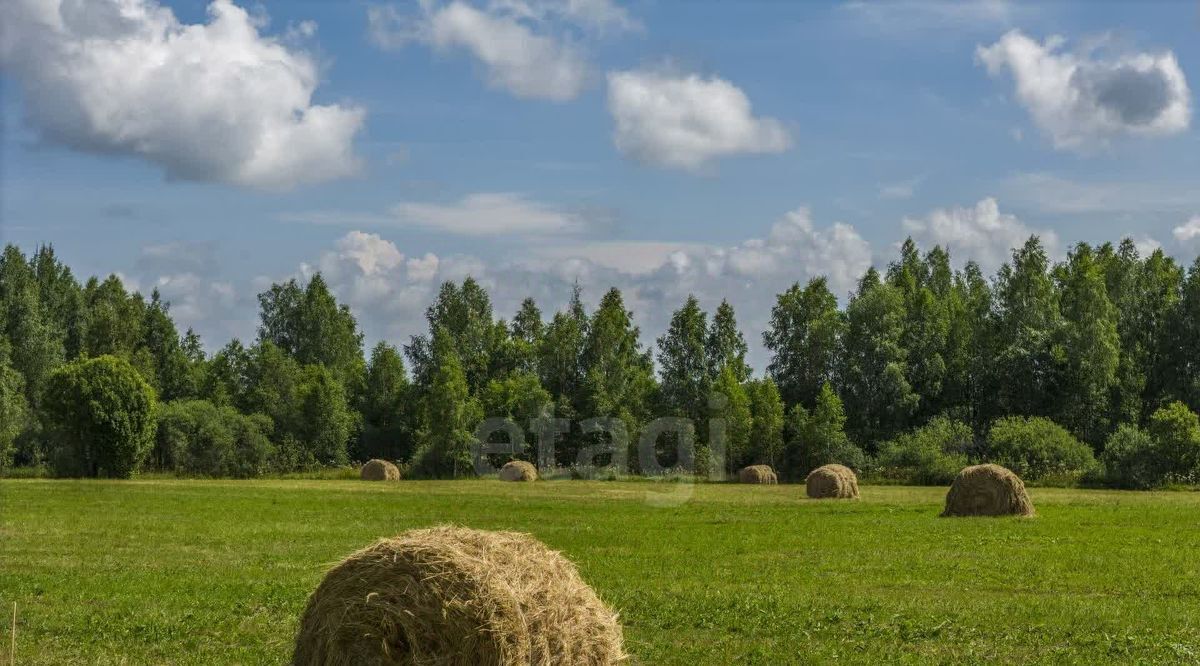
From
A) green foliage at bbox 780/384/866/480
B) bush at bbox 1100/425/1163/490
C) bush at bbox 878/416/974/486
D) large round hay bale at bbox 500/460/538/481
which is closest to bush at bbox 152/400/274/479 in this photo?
large round hay bale at bbox 500/460/538/481

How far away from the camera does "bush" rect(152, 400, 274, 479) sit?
84375mm

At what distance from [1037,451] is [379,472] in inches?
1584

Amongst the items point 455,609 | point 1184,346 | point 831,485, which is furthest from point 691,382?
point 455,609

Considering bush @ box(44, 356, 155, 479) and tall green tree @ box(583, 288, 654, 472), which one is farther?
tall green tree @ box(583, 288, 654, 472)

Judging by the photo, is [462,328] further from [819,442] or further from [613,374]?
[819,442]

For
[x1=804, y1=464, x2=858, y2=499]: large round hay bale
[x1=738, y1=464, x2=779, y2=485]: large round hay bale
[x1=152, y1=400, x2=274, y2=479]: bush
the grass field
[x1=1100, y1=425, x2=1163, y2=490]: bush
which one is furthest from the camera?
[x1=152, y1=400, x2=274, y2=479]: bush

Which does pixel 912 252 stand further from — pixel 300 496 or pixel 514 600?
pixel 514 600

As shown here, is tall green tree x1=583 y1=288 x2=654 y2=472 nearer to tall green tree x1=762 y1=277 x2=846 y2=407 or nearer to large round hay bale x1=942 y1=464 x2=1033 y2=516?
tall green tree x1=762 y1=277 x2=846 y2=407

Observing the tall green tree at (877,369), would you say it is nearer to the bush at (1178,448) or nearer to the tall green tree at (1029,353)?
the tall green tree at (1029,353)

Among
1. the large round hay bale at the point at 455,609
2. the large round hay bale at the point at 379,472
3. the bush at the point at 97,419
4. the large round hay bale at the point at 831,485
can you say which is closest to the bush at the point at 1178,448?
the large round hay bale at the point at 831,485

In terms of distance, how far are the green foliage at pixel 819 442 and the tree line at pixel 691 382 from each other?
0.16m

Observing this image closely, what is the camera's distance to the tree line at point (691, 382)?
252 feet

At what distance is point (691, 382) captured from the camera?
312 feet

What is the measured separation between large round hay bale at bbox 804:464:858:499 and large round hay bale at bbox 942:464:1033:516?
11824 millimetres
